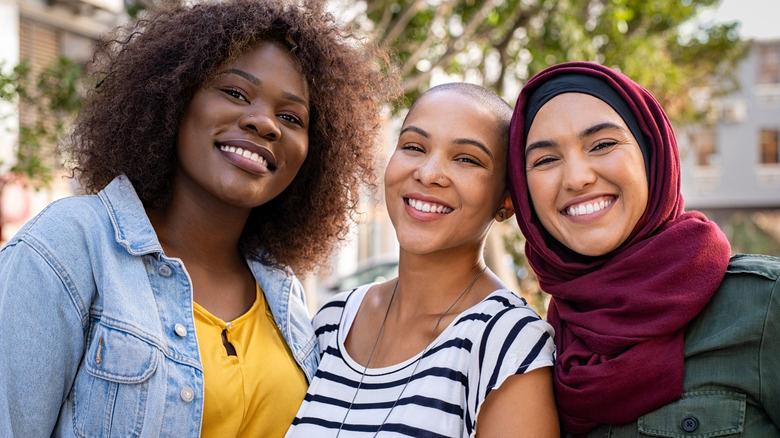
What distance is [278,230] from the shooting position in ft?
11.3

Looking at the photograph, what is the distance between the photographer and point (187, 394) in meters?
2.46

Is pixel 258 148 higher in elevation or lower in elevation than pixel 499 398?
higher

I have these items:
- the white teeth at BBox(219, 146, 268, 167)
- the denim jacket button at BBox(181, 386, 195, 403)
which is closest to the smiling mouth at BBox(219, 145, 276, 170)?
the white teeth at BBox(219, 146, 268, 167)

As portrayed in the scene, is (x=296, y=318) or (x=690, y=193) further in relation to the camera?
(x=690, y=193)

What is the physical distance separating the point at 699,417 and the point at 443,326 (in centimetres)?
93

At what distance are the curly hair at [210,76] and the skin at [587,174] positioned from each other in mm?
1089

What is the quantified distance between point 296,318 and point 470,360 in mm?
895

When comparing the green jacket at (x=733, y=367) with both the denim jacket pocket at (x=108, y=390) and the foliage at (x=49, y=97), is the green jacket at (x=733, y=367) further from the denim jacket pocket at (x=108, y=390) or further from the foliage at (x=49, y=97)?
the foliage at (x=49, y=97)

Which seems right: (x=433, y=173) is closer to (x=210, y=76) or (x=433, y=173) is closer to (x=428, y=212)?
(x=428, y=212)

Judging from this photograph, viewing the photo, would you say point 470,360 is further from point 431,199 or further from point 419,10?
point 419,10

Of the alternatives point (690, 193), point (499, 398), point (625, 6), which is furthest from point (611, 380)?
point (690, 193)

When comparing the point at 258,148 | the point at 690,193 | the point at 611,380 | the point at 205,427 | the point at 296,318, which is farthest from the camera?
the point at 690,193

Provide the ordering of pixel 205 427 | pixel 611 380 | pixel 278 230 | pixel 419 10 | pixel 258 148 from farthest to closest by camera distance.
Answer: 1. pixel 419 10
2. pixel 278 230
3. pixel 258 148
4. pixel 205 427
5. pixel 611 380

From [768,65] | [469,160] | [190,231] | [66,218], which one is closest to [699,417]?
[469,160]
